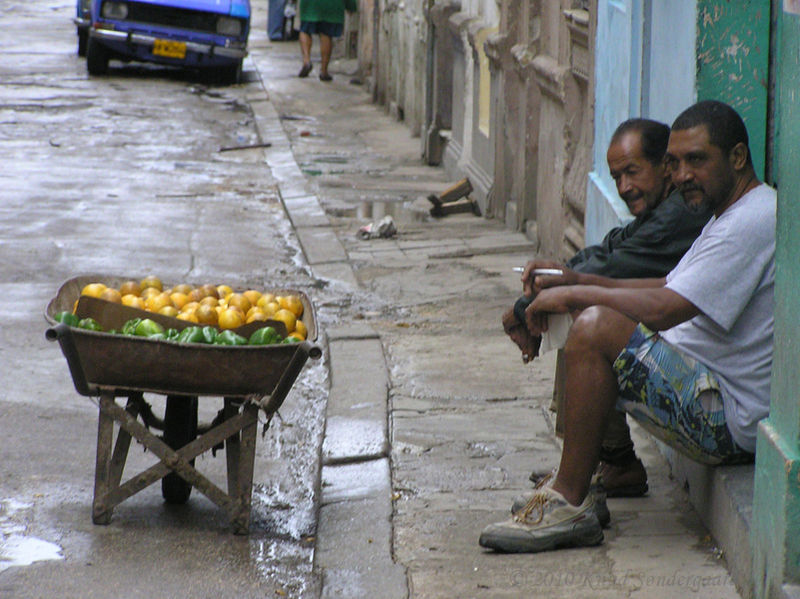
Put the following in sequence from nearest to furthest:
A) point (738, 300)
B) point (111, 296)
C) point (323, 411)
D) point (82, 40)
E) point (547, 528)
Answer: point (738, 300) < point (547, 528) < point (111, 296) < point (323, 411) < point (82, 40)

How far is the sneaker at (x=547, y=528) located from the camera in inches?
158

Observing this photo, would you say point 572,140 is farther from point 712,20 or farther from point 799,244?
→ point 799,244

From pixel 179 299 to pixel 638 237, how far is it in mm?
1660

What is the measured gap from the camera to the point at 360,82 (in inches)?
816

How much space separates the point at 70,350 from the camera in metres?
4.12

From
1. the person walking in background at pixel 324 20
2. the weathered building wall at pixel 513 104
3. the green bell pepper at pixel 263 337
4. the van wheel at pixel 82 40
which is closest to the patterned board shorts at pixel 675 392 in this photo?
the green bell pepper at pixel 263 337

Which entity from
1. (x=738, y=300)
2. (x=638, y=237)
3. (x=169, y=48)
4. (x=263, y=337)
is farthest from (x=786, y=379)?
(x=169, y=48)

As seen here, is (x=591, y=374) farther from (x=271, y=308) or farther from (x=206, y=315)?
(x=206, y=315)

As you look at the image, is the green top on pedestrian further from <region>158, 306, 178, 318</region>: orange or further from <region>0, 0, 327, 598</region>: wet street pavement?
<region>158, 306, 178, 318</region>: orange

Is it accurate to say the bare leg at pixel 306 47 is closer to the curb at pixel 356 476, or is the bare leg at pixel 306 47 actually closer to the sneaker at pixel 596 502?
the curb at pixel 356 476

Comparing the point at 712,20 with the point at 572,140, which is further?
the point at 572,140

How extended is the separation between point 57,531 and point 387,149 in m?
10.7

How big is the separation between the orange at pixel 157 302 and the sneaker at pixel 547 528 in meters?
1.46

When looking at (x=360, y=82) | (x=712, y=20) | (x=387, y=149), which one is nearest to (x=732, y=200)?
(x=712, y=20)
